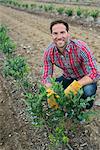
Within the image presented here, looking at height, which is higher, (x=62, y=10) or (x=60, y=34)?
(x=60, y=34)

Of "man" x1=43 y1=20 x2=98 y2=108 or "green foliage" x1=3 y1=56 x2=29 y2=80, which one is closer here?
"man" x1=43 y1=20 x2=98 y2=108

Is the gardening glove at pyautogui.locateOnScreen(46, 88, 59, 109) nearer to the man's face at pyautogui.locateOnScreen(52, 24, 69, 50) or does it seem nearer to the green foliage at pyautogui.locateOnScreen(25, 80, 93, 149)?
the green foliage at pyautogui.locateOnScreen(25, 80, 93, 149)

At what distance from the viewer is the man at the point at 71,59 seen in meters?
4.30

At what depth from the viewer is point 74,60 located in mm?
4539

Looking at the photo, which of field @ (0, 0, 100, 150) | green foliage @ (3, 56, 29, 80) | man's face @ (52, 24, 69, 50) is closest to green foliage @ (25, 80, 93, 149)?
field @ (0, 0, 100, 150)

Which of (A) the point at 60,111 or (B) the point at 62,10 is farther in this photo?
(B) the point at 62,10

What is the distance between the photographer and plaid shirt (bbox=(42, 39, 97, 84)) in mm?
4406

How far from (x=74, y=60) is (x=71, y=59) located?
0.04 m

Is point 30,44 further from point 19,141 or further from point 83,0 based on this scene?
point 83,0

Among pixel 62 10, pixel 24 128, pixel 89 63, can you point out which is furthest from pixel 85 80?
pixel 62 10

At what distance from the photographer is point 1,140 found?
5.03 metres

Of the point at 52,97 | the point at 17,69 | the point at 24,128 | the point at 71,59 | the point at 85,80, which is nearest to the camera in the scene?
the point at 52,97

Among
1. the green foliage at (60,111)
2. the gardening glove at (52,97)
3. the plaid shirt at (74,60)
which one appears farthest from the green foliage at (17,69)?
the gardening glove at (52,97)

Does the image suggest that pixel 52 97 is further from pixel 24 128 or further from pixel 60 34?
pixel 24 128
